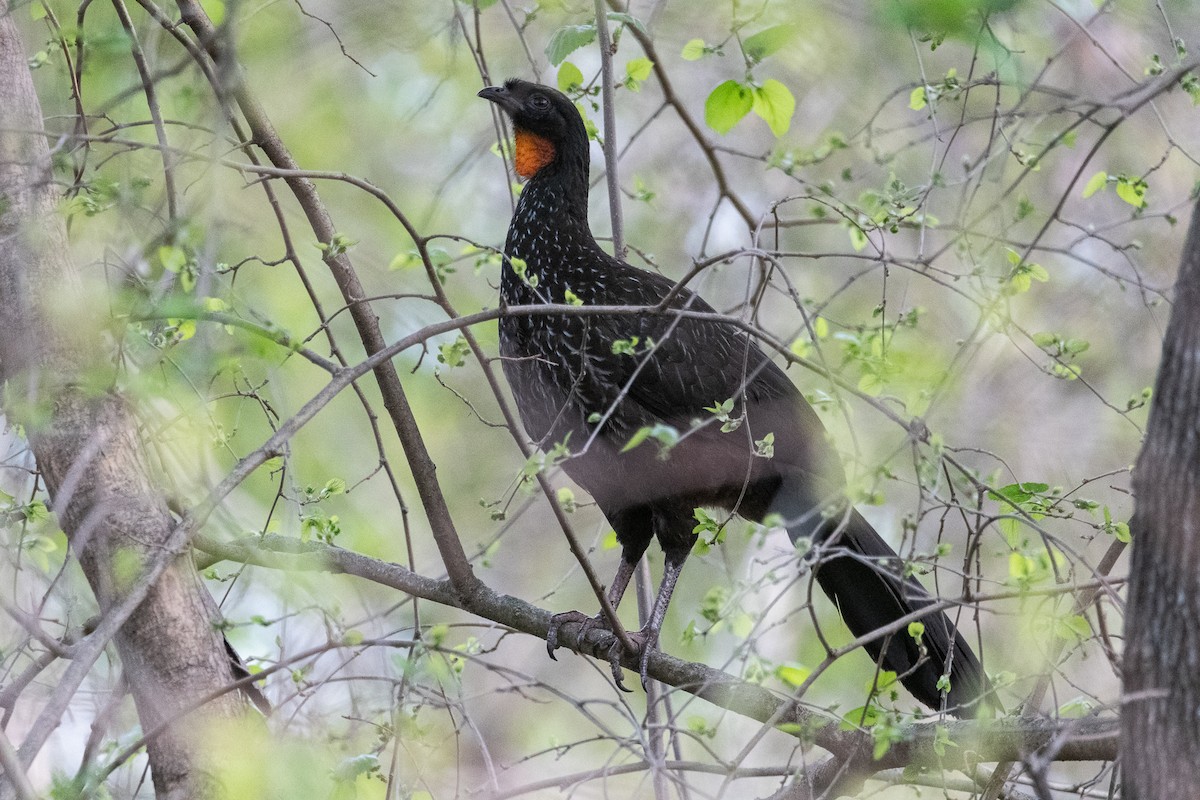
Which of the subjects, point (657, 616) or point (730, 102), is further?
point (657, 616)

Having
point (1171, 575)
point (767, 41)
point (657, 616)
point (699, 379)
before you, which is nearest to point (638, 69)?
point (767, 41)

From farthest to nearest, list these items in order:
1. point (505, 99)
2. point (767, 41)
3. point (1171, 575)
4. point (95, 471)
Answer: point (505, 99)
point (767, 41)
point (95, 471)
point (1171, 575)

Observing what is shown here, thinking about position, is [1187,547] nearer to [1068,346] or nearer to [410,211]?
[1068,346]

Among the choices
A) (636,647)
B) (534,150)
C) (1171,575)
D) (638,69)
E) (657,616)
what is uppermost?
(534,150)

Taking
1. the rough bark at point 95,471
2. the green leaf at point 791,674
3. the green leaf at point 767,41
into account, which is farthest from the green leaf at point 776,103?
the rough bark at point 95,471

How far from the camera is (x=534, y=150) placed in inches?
142

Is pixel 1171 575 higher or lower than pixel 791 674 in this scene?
lower

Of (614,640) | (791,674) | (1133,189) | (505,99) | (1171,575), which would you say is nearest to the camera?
(1171,575)

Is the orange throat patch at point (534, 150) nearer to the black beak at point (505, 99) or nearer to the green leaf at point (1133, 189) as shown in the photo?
the black beak at point (505, 99)

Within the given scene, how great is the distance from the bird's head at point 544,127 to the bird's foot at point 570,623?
1395 millimetres

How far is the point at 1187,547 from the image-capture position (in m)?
1.36

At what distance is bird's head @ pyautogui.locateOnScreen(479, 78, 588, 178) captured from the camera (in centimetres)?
358

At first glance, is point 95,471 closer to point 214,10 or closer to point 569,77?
point 214,10

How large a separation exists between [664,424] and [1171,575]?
1.66 metres
